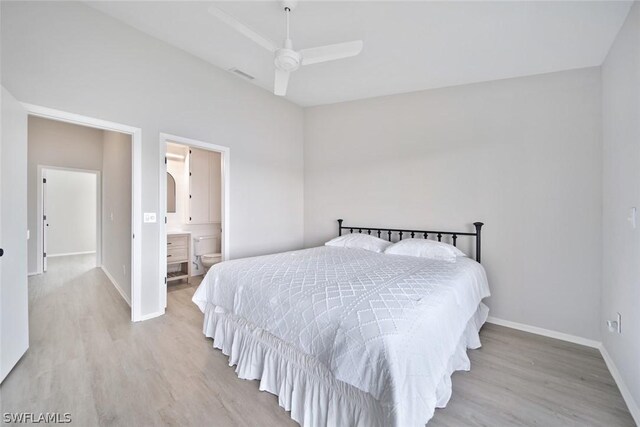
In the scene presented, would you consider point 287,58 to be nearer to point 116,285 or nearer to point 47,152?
point 116,285

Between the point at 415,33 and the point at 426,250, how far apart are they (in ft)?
7.10

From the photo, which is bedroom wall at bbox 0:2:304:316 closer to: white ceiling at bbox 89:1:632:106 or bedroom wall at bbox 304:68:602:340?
white ceiling at bbox 89:1:632:106

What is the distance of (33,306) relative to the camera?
322 cm

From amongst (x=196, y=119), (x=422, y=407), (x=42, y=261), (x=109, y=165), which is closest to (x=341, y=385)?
(x=422, y=407)

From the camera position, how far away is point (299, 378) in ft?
5.26

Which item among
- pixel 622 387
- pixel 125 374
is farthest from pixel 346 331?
pixel 622 387

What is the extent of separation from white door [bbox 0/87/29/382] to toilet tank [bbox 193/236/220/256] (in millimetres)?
2565

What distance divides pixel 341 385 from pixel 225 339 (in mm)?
1276

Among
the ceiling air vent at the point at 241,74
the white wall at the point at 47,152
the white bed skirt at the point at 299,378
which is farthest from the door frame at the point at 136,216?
the white wall at the point at 47,152

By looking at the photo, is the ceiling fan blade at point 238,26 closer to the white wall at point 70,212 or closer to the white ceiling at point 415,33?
the white ceiling at point 415,33

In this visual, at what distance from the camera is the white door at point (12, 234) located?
1831 millimetres

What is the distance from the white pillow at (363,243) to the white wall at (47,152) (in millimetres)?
5276

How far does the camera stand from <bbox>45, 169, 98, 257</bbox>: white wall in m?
6.79

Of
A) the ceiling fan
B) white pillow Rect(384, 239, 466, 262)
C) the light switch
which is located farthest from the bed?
the ceiling fan
